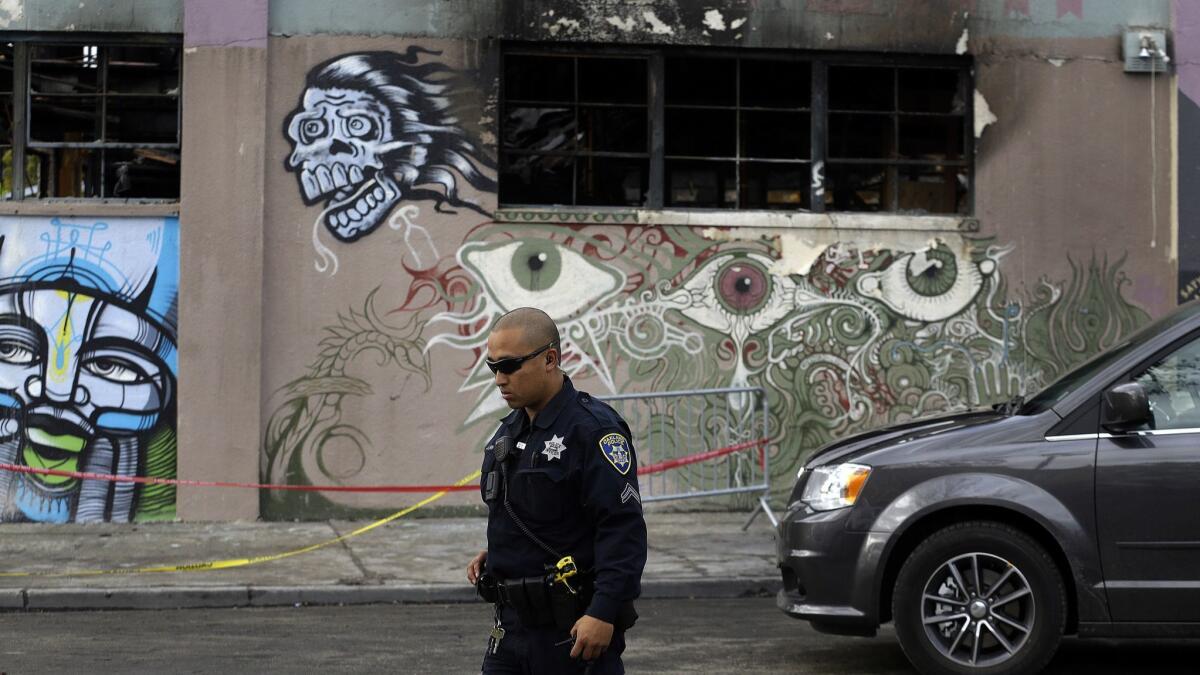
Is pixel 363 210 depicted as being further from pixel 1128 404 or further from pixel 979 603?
pixel 1128 404

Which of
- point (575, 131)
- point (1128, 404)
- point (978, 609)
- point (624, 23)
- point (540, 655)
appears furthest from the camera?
point (575, 131)

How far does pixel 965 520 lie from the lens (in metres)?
7.43

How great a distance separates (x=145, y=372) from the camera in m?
13.2

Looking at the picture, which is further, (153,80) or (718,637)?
(153,80)

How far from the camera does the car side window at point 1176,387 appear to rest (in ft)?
23.9

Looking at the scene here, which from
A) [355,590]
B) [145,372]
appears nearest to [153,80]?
[145,372]

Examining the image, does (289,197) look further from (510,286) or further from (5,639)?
(5,639)

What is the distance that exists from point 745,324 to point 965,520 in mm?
6435

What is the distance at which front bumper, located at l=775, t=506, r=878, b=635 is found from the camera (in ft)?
24.3

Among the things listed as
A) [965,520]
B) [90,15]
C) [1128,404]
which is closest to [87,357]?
[90,15]

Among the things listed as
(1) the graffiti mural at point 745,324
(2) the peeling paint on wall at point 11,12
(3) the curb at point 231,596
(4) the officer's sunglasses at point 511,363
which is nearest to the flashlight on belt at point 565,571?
(4) the officer's sunglasses at point 511,363

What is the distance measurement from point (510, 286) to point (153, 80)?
3.41m

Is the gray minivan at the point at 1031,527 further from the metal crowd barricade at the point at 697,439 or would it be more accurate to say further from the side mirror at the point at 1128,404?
the metal crowd barricade at the point at 697,439

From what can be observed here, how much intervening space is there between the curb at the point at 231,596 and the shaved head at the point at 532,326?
5.62 metres
